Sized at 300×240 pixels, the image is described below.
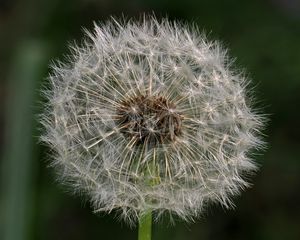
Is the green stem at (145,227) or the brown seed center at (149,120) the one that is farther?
the brown seed center at (149,120)

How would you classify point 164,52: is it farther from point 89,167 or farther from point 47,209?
point 47,209

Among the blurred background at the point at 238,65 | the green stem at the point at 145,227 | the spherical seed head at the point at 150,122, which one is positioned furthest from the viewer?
the blurred background at the point at 238,65
